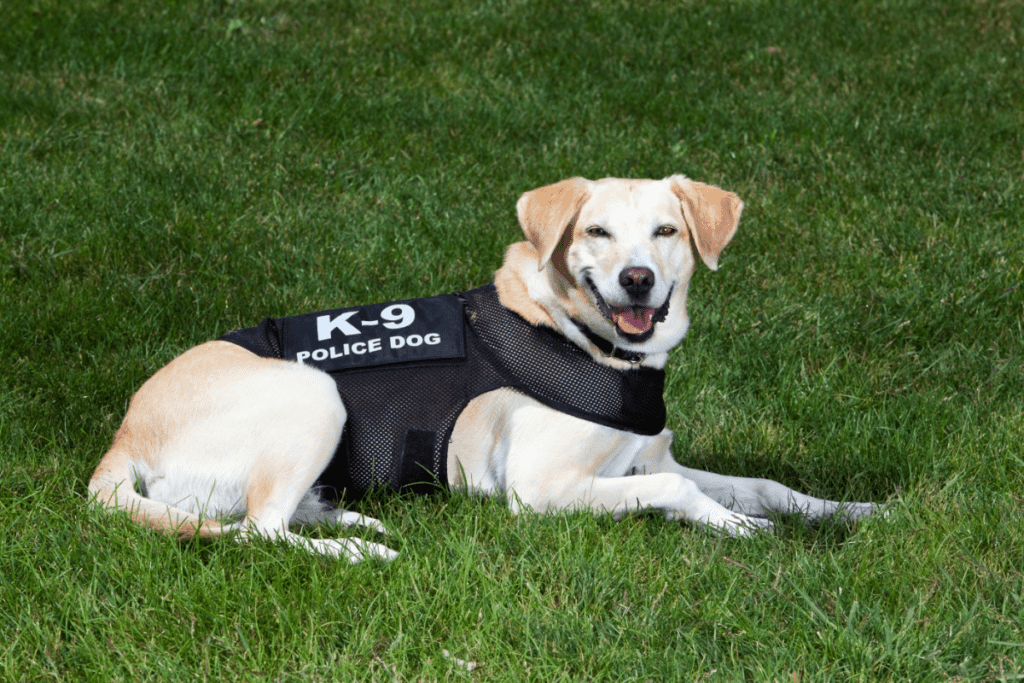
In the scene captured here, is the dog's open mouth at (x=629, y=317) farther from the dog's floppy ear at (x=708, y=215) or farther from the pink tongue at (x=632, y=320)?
the dog's floppy ear at (x=708, y=215)

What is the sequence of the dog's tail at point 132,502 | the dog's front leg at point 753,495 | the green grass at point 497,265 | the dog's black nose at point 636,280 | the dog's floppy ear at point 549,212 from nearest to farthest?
the green grass at point 497,265
the dog's tail at point 132,502
the dog's black nose at point 636,280
the dog's floppy ear at point 549,212
the dog's front leg at point 753,495

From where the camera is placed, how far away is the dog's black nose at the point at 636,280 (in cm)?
325

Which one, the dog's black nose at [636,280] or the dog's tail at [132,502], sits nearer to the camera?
the dog's tail at [132,502]

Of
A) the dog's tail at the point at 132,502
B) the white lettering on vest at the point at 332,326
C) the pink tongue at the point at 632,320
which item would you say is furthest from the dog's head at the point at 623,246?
the dog's tail at the point at 132,502

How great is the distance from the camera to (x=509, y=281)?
143 inches

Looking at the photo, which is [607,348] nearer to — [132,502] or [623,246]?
[623,246]

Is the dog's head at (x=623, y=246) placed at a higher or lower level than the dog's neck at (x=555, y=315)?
higher

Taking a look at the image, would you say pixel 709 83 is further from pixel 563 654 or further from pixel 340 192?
pixel 563 654

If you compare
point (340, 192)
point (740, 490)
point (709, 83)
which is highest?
point (709, 83)

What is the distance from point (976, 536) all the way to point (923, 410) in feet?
3.60

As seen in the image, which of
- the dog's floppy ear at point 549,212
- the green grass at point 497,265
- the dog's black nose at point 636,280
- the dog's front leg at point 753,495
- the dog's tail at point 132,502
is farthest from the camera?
the dog's front leg at point 753,495

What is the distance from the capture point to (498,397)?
11.4 feet

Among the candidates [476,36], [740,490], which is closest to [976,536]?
[740,490]

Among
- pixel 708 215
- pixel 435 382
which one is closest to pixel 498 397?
pixel 435 382
